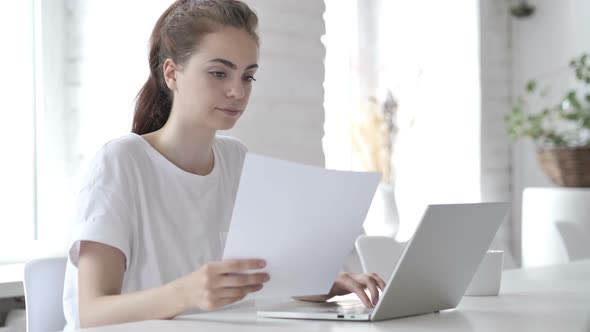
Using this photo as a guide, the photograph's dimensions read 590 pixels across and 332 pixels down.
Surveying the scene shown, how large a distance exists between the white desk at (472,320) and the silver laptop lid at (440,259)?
0.09 feet

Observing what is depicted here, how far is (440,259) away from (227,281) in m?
0.36

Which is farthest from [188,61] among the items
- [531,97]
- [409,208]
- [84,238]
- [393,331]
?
[531,97]

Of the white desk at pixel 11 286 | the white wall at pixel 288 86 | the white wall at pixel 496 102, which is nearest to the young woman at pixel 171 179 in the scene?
the white desk at pixel 11 286

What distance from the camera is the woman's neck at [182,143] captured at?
6.01 feet

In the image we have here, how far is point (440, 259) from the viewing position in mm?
1400

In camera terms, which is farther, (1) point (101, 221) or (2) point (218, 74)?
(2) point (218, 74)

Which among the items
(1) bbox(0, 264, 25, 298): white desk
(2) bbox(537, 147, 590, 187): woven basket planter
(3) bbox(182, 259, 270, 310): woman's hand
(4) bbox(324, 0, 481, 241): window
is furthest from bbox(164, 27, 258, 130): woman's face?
(2) bbox(537, 147, 590, 187): woven basket planter

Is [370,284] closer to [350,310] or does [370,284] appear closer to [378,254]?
[350,310]

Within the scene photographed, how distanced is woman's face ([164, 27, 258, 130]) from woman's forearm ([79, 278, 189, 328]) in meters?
0.44

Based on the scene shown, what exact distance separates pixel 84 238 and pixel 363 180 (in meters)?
0.55

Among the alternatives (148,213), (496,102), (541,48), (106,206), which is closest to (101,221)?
(106,206)

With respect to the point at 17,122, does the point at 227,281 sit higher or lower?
lower

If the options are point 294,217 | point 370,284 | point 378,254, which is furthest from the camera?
point 378,254

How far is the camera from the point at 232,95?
5.61ft
